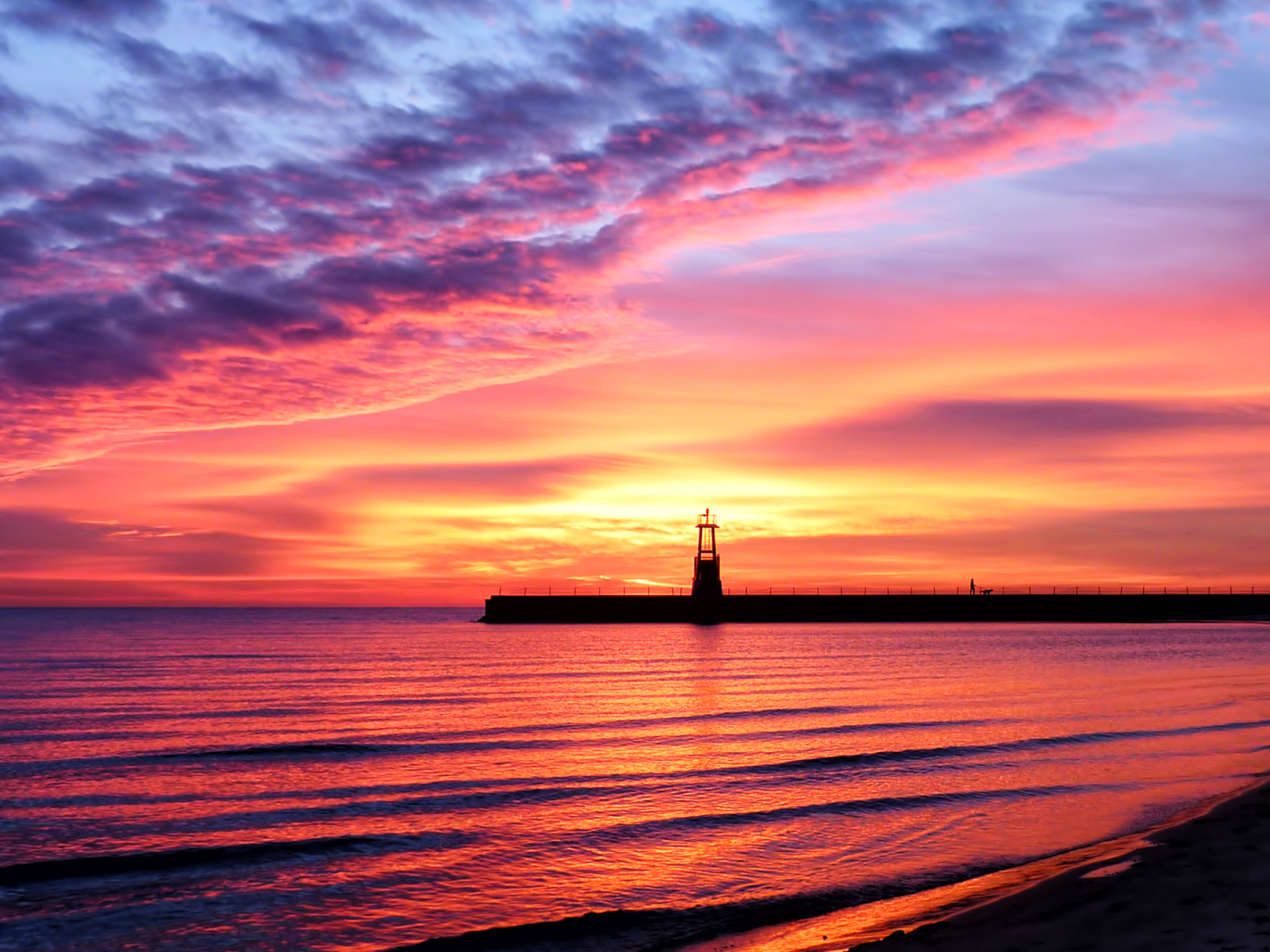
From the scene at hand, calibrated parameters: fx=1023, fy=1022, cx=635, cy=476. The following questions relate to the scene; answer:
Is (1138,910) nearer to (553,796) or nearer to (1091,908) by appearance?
(1091,908)

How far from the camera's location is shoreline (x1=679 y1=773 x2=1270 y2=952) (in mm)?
10930

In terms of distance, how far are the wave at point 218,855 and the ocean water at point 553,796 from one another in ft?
0.22

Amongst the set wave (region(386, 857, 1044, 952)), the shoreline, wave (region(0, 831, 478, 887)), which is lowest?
wave (region(0, 831, 478, 887))

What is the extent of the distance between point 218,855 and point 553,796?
7116 mm

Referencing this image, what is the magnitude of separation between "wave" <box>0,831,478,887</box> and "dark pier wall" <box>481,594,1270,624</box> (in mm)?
117105

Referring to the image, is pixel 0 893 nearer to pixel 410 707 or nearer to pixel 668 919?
pixel 668 919

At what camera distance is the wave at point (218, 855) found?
1596 cm

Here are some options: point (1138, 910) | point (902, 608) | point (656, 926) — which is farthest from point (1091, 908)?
point (902, 608)

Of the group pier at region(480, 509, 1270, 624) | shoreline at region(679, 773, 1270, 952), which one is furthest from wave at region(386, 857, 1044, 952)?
pier at region(480, 509, 1270, 624)

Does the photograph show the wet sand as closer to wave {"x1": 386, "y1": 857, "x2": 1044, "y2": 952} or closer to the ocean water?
wave {"x1": 386, "y1": 857, "x2": 1044, "y2": 952}

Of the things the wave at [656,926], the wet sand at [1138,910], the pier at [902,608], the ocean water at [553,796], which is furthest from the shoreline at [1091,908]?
the pier at [902,608]

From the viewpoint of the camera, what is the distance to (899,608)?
141 meters

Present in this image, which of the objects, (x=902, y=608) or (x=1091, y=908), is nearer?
(x=1091, y=908)

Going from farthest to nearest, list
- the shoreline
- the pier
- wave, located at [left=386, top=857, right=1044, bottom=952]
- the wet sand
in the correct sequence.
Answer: the pier < wave, located at [left=386, top=857, right=1044, bottom=952] < the shoreline < the wet sand
